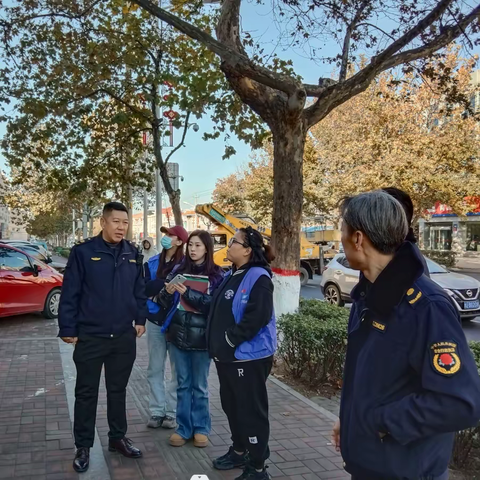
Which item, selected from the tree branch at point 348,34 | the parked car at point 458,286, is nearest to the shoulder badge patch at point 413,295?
the tree branch at point 348,34

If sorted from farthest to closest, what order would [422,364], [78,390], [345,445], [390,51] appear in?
1. [390,51]
2. [78,390]
3. [345,445]
4. [422,364]

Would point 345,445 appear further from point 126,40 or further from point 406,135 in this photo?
point 406,135

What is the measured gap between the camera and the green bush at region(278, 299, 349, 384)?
550cm

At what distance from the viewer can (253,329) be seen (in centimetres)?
341

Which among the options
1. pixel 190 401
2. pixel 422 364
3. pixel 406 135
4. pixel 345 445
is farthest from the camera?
pixel 406 135

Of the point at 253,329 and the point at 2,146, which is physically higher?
the point at 2,146

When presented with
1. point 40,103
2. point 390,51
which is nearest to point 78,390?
point 390,51

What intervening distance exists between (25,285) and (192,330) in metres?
7.53

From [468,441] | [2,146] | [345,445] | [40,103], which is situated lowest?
[468,441]

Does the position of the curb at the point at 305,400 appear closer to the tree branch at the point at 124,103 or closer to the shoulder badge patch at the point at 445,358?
the shoulder badge patch at the point at 445,358

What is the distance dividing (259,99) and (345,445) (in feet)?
18.6

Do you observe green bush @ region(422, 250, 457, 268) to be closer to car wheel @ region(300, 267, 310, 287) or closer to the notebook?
car wheel @ region(300, 267, 310, 287)

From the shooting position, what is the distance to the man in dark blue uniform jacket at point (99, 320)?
12.2ft

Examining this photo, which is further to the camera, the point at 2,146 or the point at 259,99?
the point at 2,146
